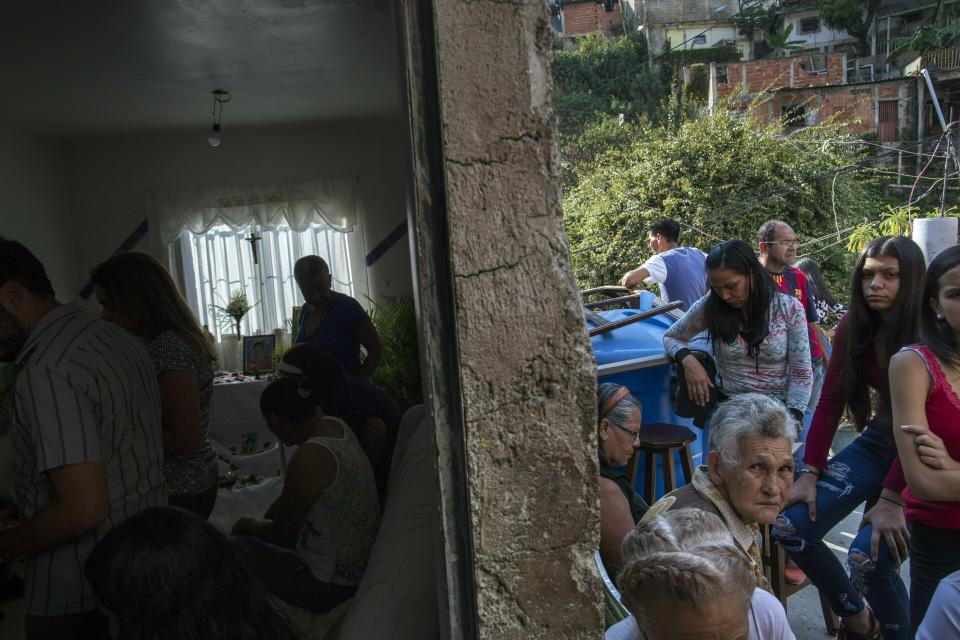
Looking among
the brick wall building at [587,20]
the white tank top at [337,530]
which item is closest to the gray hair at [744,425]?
the white tank top at [337,530]

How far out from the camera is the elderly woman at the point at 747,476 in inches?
89.4

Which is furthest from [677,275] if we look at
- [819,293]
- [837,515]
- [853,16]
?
[853,16]

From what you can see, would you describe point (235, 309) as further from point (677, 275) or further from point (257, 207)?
point (677, 275)

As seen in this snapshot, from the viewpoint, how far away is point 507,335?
129 centimetres

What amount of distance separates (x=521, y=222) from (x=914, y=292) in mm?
2253

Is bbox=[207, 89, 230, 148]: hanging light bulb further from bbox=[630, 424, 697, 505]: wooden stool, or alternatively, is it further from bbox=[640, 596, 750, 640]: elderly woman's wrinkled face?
bbox=[640, 596, 750, 640]: elderly woman's wrinkled face

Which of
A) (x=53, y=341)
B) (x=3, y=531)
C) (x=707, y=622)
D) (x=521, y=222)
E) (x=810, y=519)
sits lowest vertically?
(x=810, y=519)

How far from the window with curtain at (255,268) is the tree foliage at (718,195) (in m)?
7.53

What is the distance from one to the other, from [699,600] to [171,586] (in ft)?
3.96

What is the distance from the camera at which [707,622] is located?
1.55 metres

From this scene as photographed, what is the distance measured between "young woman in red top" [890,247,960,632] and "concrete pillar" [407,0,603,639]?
4.65ft

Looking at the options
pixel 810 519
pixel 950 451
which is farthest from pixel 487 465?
pixel 810 519

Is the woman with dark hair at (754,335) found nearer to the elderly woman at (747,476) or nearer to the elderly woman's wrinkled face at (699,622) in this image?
the elderly woman at (747,476)

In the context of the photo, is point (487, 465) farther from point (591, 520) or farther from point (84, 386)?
point (84, 386)
